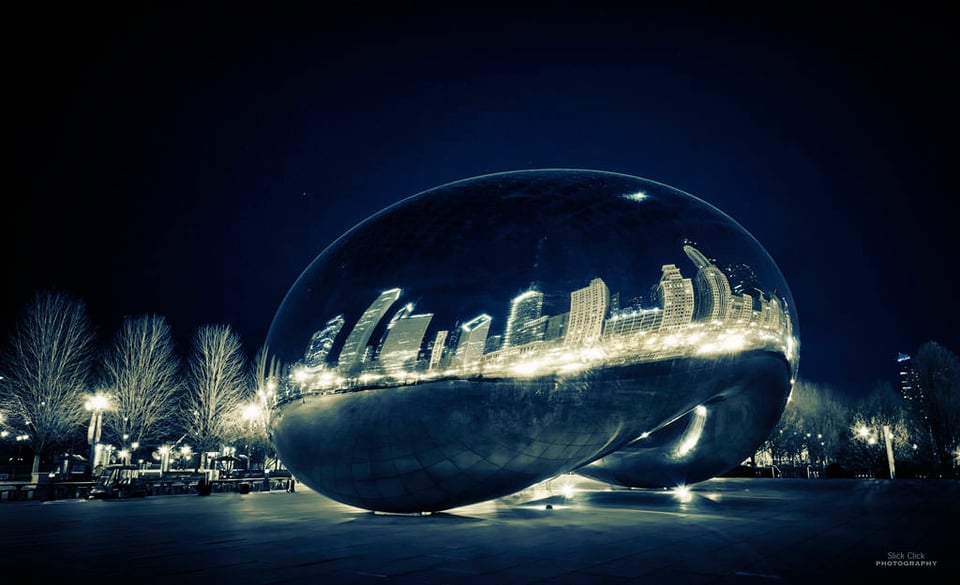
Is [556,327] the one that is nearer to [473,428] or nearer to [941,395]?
[473,428]

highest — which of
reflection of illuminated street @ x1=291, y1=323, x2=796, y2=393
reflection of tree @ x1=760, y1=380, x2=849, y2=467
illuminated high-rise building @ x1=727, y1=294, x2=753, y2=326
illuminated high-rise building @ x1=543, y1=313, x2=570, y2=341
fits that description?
illuminated high-rise building @ x1=727, y1=294, x2=753, y2=326

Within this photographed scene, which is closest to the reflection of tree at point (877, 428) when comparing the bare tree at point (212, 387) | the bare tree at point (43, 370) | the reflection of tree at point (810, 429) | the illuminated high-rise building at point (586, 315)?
the reflection of tree at point (810, 429)

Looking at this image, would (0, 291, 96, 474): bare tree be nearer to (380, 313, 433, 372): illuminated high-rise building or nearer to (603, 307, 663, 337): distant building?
(380, 313, 433, 372): illuminated high-rise building

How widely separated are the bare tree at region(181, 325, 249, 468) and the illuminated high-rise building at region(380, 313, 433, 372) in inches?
1534

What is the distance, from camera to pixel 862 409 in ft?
236

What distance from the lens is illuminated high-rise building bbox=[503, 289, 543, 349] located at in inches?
426

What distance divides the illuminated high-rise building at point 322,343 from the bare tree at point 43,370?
34577 mm

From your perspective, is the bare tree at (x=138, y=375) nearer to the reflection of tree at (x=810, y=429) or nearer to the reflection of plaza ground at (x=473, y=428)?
the reflection of plaza ground at (x=473, y=428)

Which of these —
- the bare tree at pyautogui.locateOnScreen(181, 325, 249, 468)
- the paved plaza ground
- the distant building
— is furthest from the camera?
the bare tree at pyautogui.locateOnScreen(181, 325, 249, 468)

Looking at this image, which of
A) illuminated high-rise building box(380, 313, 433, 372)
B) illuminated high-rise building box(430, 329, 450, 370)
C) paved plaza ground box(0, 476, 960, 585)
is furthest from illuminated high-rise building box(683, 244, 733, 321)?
illuminated high-rise building box(380, 313, 433, 372)

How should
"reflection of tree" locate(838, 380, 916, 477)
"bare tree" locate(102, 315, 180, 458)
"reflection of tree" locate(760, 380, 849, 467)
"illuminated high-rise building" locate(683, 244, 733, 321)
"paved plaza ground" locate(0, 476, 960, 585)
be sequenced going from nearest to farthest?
"paved plaza ground" locate(0, 476, 960, 585)
"illuminated high-rise building" locate(683, 244, 733, 321)
"bare tree" locate(102, 315, 180, 458)
"reflection of tree" locate(838, 380, 916, 477)
"reflection of tree" locate(760, 380, 849, 467)

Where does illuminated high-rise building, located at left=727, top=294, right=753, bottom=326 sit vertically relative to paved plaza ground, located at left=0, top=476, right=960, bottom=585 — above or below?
above

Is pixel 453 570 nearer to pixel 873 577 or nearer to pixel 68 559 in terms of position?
pixel 873 577

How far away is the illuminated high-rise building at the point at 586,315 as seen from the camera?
36.0 feet
